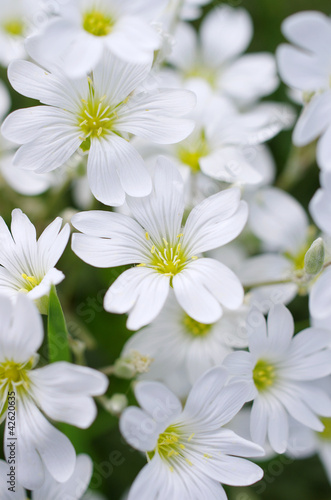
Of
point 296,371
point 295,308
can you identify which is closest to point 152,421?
point 296,371

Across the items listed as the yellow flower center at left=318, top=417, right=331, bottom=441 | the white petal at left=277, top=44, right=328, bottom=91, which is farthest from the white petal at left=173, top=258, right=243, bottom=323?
the yellow flower center at left=318, top=417, right=331, bottom=441

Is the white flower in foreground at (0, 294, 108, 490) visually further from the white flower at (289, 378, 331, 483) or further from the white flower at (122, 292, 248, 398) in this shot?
the white flower at (289, 378, 331, 483)

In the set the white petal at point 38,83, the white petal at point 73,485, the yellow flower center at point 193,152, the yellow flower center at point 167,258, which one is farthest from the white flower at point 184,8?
the white petal at point 73,485

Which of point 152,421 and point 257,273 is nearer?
point 152,421

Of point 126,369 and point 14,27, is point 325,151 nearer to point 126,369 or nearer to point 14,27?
point 126,369

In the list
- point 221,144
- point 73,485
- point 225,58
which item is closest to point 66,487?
point 73,485

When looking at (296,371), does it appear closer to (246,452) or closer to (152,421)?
(246,452)
